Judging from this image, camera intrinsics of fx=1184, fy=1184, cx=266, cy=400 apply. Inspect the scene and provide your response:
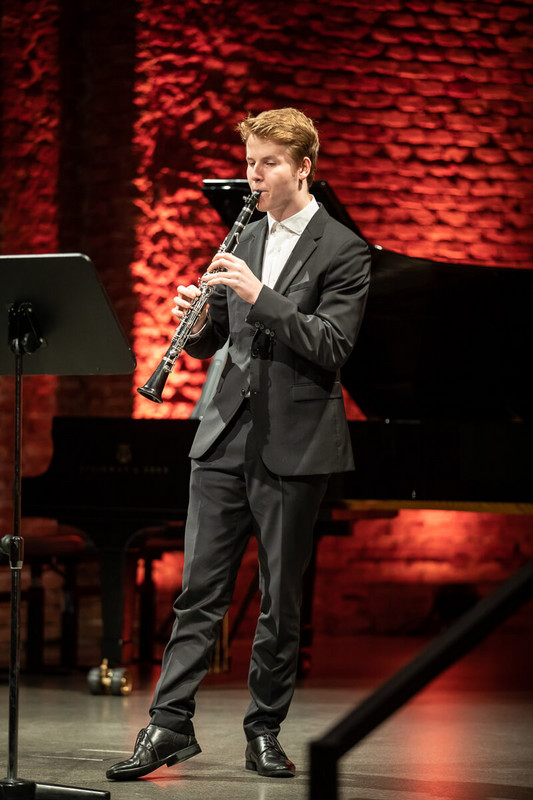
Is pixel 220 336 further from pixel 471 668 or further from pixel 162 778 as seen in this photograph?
pixel 471 668

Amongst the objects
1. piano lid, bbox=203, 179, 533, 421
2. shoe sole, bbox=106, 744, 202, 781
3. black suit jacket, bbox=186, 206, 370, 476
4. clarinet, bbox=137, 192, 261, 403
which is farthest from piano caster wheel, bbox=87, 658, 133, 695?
clarinet, bbox=137, 192, 261, 403

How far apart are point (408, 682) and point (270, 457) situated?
1482 mm

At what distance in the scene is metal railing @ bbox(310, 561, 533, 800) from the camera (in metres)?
1.21

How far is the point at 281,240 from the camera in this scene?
9.37 feet

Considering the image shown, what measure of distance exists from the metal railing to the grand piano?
8.12 feet

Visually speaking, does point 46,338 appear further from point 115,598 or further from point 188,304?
point 115,598

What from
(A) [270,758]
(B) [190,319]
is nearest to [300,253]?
(B) [190,319]

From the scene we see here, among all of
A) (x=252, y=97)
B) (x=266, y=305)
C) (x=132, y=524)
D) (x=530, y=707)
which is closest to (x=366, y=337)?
(x=132, y=524)

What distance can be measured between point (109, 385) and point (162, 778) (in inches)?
128

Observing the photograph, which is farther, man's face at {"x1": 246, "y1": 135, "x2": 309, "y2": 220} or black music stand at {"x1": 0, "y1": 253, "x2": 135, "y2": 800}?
man's face at {"x1": 246, "y1": 135, "x2": 309, "y2": 220}

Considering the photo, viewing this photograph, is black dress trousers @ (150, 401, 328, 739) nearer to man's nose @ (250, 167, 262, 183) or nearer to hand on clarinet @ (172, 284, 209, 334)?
hand on clarinet @ (172, 284, 209, 334)

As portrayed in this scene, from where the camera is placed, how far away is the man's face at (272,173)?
2705 millimetres

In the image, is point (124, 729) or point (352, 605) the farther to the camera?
point (352, 605)

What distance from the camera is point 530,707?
413cm
